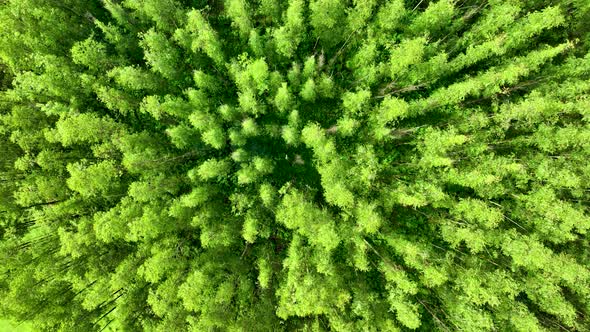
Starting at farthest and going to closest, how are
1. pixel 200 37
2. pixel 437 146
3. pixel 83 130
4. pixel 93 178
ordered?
pixel 437 146 → pixel 200 37 → pixel 83 130 → pixel 93 178

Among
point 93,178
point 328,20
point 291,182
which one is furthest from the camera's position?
point 291,182

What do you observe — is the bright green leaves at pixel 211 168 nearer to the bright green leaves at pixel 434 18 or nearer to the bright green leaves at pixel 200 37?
the bright green leaves at pixel 200 37

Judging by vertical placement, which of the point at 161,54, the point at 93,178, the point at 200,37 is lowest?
the point at 93,178

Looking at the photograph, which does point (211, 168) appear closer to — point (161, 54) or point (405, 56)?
point (161, 54)

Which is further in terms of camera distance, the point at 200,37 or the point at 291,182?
the point at 291,182

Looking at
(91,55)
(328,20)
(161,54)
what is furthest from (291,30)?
(91,55)

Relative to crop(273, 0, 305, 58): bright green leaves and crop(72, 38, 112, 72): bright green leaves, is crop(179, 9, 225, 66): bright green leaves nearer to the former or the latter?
crop(273, 0, 305, 58): bright green leaves

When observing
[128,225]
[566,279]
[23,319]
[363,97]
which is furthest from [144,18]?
[566,279]

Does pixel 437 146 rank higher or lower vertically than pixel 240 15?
lower

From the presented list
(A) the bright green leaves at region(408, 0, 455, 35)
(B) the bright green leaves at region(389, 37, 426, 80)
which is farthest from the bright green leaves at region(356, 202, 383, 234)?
(A) the bright green leaves at region(408, 0, 455, 35)

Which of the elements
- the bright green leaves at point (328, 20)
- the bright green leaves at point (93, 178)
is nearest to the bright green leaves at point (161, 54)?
the bright green leaves at point (93, 178)
